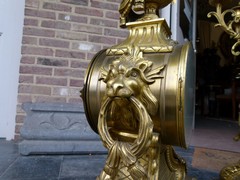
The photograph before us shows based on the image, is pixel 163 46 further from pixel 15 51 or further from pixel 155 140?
pixel 15 51

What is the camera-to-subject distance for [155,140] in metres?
0.53

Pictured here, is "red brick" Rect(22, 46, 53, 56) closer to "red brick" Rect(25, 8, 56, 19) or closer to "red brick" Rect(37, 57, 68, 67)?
"red brick" Rect(37, 57, 68, 67)

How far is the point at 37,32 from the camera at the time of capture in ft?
4.74

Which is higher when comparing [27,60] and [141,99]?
[27,60]

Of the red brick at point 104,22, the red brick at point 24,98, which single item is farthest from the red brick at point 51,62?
the red brick at point 104,22

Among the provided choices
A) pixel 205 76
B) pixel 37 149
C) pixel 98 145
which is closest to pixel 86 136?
pixel 98 145

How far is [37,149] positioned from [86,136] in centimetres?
27

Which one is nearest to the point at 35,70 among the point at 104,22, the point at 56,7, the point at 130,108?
the point at 56,7

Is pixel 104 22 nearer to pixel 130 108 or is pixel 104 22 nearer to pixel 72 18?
pixel 72 18

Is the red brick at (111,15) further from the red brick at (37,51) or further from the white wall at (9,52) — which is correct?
the white wall at (9,52)

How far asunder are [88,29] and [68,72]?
0.31m

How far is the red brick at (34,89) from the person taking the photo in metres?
1.42

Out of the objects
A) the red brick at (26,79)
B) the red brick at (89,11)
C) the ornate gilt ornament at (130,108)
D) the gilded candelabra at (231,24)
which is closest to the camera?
the ornate gilt ornament at (130,108)

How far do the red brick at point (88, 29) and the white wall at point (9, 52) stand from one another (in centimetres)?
41
